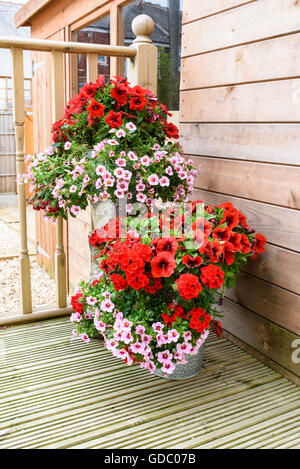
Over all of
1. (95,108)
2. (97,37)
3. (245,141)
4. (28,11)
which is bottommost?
(245,141)

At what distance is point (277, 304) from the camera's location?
168 centimetres

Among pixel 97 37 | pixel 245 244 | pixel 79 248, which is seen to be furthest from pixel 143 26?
pixel 79 248

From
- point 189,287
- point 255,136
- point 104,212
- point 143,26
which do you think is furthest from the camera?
point 143,26

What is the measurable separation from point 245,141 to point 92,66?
0.75 meters

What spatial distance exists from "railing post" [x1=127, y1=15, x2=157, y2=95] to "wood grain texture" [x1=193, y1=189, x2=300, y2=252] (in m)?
0.64

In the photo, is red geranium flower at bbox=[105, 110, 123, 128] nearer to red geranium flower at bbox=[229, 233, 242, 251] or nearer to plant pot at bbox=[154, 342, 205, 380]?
red geranium flower at bbox=[229, 233, 242, 251]

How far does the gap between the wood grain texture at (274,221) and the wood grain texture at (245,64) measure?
46 cm

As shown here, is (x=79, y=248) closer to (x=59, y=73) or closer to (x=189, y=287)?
(x=59, y=73)

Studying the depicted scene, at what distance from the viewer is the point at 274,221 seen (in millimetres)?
1663

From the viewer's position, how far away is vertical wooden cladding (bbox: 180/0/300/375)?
1.56 m

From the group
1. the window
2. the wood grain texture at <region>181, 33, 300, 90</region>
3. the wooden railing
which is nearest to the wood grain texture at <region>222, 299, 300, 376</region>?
the wooden railing

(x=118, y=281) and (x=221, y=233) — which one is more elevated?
(x=221, y=233)

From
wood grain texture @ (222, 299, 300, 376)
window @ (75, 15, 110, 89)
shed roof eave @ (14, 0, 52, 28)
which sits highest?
shed roof eave @ (14, 0, 52, 28)

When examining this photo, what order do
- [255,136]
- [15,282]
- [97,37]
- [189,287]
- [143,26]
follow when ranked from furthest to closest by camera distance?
[15,282] < [97,37] < [143,26] < [255,136] < [189,287]
